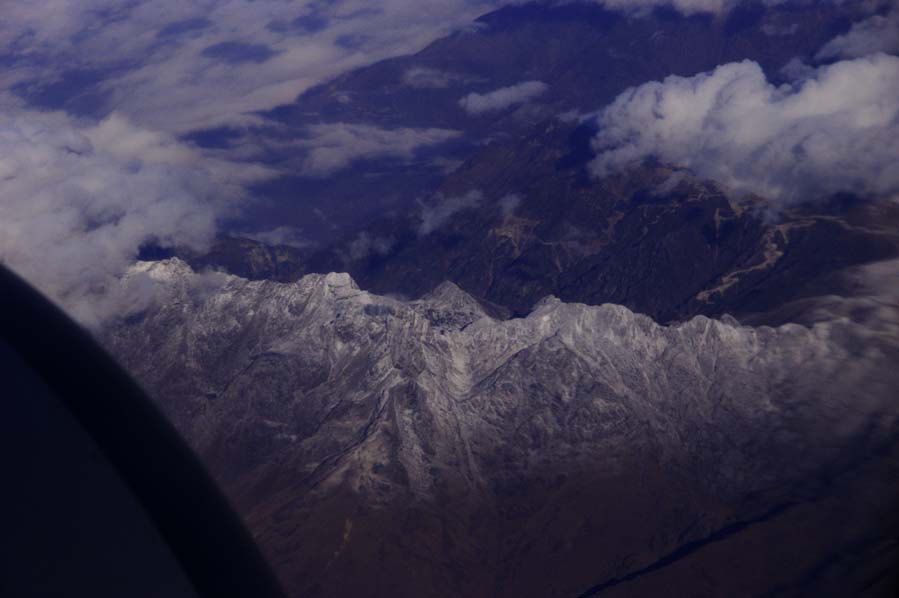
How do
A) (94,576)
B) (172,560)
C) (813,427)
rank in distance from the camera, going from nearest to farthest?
(94,576), (172,560), (813,427)

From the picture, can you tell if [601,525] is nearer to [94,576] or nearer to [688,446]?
[688,446]

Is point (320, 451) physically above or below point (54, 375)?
below

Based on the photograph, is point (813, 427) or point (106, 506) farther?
point (813, 427)

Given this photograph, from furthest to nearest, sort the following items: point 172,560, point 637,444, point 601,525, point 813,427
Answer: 1. point 637,444
2. point 601,525
3. point 813,427
4. point 172,560

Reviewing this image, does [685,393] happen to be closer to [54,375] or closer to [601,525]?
[601,525]

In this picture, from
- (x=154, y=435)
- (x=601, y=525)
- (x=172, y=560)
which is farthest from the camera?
(x=601, y=525)

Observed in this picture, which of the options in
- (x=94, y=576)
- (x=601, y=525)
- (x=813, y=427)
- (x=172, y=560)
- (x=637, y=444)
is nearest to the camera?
(x=94, y=576)

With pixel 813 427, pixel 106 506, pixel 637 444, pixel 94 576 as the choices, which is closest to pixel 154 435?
pixel 106 506

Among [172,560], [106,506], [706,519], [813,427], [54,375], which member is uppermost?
[54,375]

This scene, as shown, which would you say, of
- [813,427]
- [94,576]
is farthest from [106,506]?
[813,427]
